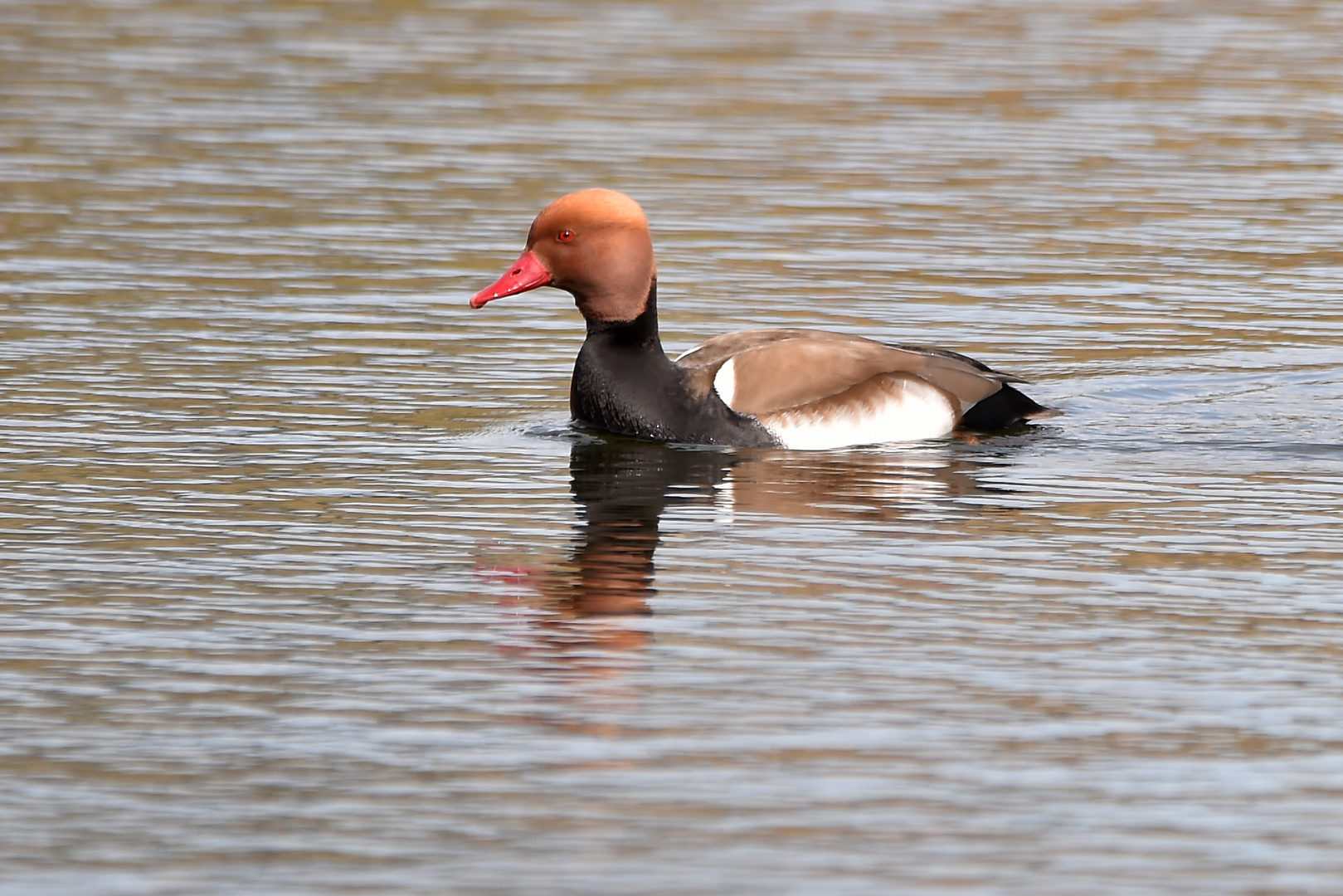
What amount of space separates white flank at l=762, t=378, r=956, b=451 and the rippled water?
123 millimetres

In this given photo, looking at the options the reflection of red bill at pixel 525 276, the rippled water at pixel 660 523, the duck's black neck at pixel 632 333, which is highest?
the reflection of red bill at pixel 525 276

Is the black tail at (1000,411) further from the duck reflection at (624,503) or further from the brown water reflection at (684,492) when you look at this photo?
the duck reflection at (624,503)

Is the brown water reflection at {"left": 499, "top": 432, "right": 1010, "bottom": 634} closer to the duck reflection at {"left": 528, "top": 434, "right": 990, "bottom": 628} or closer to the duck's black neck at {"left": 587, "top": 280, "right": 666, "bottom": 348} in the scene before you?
the duck reflection at {"left": 528, "top": 434, "right": 990, "bottom": 628}

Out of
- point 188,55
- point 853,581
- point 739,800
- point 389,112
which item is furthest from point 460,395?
point 188,55

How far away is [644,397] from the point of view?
1181 centimetres

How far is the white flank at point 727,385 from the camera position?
11703 millimetres

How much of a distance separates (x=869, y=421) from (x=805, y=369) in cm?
42

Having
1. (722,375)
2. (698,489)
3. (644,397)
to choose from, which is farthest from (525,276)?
(698,489)

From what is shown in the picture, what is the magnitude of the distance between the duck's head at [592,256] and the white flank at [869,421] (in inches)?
40.6

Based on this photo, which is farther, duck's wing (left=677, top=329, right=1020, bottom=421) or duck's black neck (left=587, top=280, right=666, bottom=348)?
duck's black neck (left=587, top=280, right=666, bottom=348)

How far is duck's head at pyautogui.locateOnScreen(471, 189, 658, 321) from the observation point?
Answer: 39.3 ft

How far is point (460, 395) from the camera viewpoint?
12953 millimetres

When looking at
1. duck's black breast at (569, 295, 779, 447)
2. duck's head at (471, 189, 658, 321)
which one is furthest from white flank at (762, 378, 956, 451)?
duck's head at (471, 189, 658, 321)

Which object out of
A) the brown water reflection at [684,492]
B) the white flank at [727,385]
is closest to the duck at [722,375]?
the white flank at [727,385]
